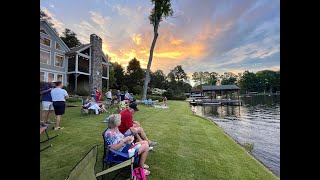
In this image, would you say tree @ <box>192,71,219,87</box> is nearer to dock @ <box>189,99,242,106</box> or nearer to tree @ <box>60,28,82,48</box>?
dock @ <box>189,99,242,106</box>

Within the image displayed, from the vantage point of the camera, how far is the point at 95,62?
27.4m

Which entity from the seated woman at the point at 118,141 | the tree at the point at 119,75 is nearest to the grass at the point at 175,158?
the seated woman at the point at 118,141

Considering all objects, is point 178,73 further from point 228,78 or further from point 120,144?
point 120,144

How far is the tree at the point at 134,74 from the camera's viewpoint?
128ft

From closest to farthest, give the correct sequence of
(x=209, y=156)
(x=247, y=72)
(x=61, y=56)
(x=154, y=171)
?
1. (x=154, y=171)
2. (x=209, y=156)
3. (x=61, y=56)
4. (x=247, y=72)

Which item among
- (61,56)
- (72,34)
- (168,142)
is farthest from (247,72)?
(168,142)

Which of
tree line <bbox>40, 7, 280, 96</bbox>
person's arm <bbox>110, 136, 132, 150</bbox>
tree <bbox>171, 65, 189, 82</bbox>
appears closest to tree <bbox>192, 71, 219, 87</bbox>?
tree line <bbox>40, 7, 280, 96</bbox>

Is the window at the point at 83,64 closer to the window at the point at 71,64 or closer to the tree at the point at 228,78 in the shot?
the window at the point at 71,64

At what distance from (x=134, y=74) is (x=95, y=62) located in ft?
42.6

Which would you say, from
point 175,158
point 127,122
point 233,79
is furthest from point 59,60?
point 233,79

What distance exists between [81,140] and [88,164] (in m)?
4.15
